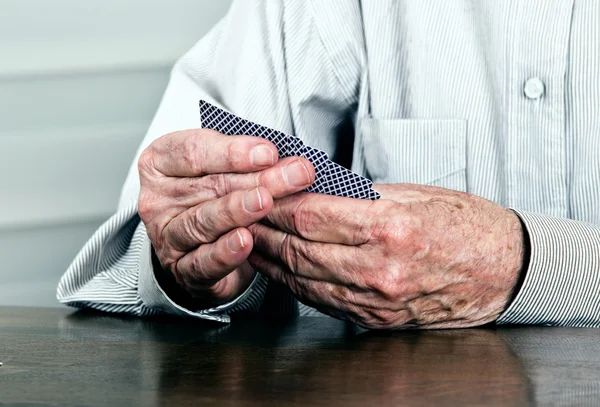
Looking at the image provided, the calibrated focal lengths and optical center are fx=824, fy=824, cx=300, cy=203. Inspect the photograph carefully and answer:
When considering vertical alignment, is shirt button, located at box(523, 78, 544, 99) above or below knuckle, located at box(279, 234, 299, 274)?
above

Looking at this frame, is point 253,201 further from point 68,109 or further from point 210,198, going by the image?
point 68,109

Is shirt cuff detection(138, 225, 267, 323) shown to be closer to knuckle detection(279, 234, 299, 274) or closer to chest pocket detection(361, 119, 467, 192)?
knuckle detection(279, 234, 299, 274)

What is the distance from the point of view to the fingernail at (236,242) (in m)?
0.88

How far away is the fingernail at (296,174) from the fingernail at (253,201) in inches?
1.4

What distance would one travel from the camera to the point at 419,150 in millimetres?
1259

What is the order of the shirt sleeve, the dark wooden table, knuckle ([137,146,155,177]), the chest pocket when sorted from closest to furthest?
the dark wooden table, knuckle ([137,146,155,177]), the shirt sleeve, the chest pocket

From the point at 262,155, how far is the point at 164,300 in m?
0.29

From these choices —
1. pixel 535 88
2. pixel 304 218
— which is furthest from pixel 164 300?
pixel 535 88

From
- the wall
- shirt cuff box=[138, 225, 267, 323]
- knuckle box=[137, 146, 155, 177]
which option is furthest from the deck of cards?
the wall

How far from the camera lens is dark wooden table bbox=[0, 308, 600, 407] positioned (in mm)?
557

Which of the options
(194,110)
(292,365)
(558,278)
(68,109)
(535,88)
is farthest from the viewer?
(68,109)

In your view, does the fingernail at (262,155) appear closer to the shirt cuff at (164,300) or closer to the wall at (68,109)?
the shirt cuff at (164,300)

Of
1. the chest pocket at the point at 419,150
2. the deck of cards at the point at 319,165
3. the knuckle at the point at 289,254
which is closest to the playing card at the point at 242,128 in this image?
the deck of cards at the point at 319,165

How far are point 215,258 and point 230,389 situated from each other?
1.14 ft
